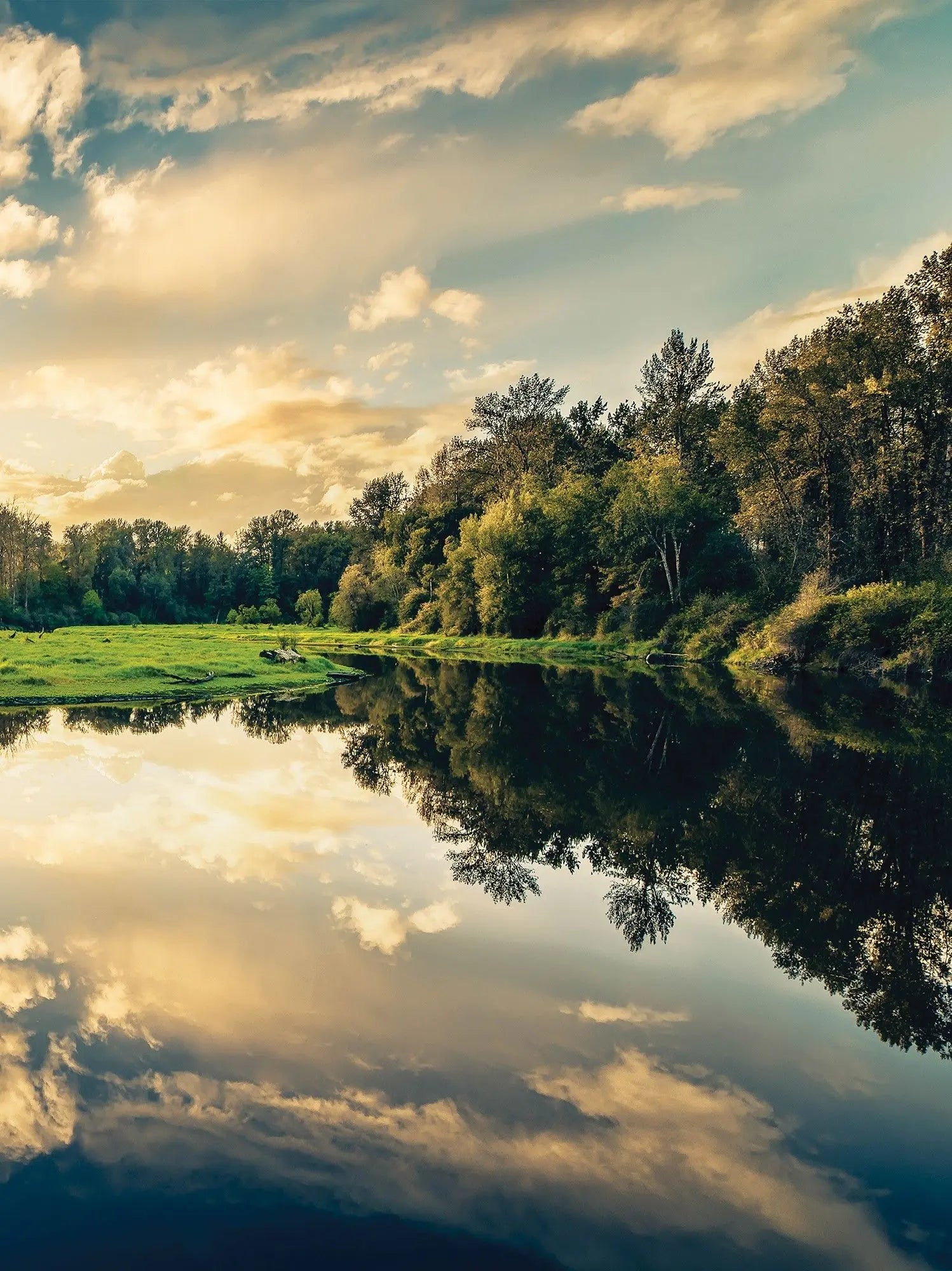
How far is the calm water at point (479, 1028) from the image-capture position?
5.60 meters

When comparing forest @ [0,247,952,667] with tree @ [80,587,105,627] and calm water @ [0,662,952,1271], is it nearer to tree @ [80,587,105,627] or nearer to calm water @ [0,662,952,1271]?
tree @ [80,587,105,627]

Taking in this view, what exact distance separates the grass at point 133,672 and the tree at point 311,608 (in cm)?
6508

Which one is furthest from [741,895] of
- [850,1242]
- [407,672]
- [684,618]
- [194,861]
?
[684,618]

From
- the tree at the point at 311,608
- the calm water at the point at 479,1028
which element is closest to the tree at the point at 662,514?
the calm water at the point at 479,1028

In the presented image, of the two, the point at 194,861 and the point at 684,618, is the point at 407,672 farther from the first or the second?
the point at 194,861

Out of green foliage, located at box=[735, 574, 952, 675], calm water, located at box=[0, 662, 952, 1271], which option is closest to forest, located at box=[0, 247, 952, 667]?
green foliage, located at box=[735, 574, 952, 675]

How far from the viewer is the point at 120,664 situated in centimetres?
4222

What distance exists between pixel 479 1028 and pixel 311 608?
12661 centimetres

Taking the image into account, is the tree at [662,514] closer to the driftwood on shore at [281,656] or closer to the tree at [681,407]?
the tree at [681,407]

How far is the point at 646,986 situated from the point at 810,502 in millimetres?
60517

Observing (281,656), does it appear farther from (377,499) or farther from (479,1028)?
(377,499)

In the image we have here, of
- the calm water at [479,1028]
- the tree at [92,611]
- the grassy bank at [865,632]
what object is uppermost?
the tree at [92,611]

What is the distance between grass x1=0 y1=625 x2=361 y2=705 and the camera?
3550 centimetres

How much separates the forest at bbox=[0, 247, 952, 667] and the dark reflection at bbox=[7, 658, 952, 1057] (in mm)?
23326
